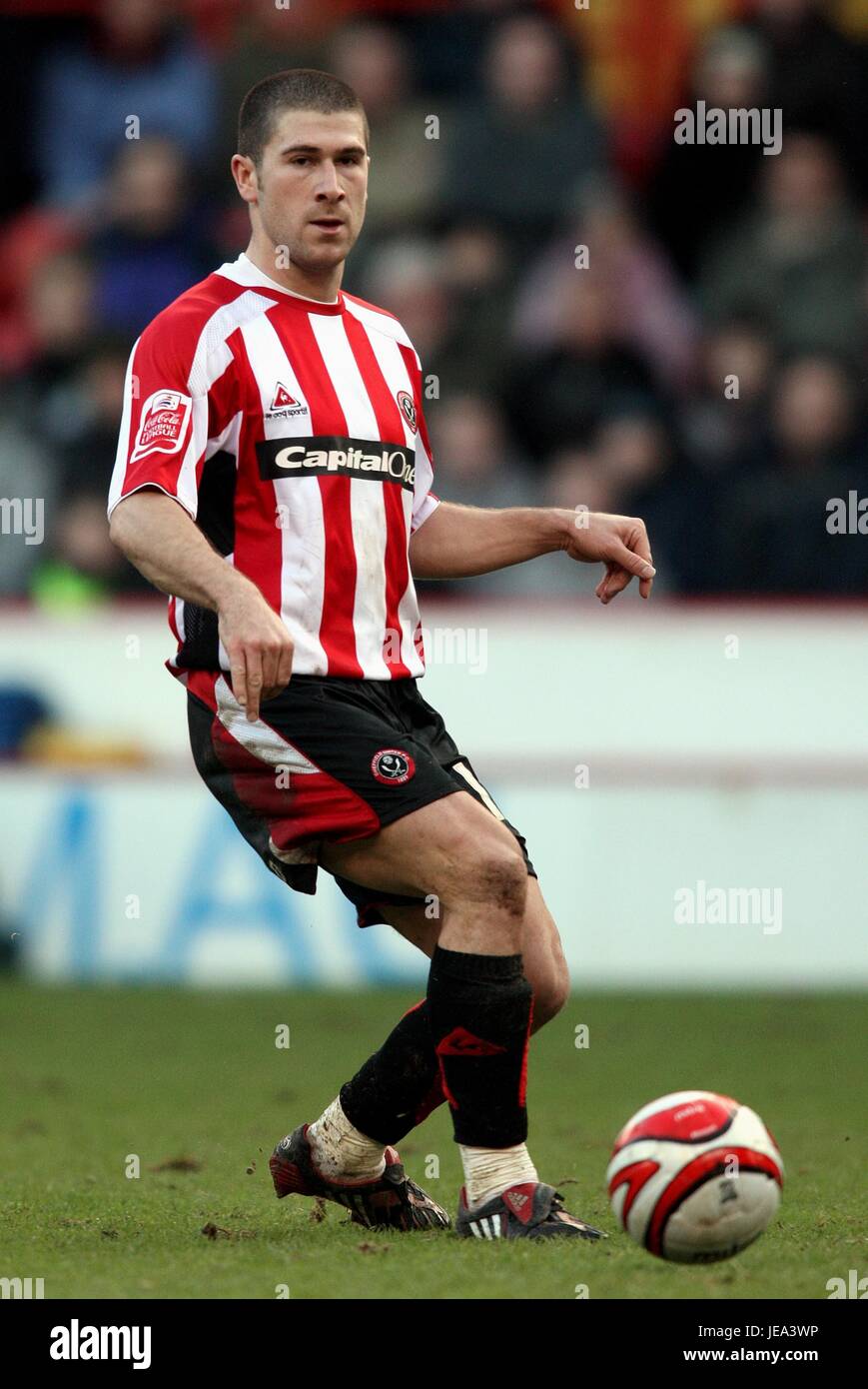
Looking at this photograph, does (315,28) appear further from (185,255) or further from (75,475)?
(75,475)

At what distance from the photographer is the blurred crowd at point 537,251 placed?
11219mm

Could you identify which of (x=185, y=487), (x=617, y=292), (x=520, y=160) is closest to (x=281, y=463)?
(x=185, y=487)

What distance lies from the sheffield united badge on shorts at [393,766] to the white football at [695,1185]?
0.87 m

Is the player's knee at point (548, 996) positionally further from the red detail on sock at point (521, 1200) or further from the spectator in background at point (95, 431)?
the spectator in background at point (95, 431)

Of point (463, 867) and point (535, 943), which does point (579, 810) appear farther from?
point (463, 867)

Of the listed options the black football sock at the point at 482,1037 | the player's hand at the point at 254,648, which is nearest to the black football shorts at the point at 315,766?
the black football sock at the point at 482,1037

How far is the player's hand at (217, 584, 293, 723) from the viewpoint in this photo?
420cm

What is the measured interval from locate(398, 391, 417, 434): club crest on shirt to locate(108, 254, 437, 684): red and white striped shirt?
0.09 m

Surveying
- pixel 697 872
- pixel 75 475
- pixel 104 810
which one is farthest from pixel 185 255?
pixel 697 872

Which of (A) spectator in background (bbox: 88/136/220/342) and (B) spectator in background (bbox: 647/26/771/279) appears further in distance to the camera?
(B) spectator in background (bbox: 647/26/771/279)

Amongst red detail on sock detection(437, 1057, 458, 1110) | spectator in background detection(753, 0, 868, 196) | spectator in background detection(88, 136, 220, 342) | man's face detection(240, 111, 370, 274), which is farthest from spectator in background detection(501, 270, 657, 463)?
red detail on sock detection(437, 1057, 458, 1110)

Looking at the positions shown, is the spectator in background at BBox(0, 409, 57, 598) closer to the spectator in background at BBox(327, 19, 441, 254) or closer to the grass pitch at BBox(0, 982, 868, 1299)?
the spectator in background at BBox(327, 19, 441, 254)

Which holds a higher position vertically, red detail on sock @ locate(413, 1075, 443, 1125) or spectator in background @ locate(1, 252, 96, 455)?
spectator in background @ locate(1, 252, 96, 455)

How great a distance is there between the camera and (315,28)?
12.6 meters
